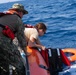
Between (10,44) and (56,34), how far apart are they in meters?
7.31

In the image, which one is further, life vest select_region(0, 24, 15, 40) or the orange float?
the orange float

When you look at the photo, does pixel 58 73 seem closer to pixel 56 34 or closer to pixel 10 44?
pixel 10 44

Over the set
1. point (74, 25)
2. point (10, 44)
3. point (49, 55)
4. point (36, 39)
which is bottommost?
point (74, 25)

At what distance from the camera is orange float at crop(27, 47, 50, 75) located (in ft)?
18.6

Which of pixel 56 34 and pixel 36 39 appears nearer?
pixel 36 39

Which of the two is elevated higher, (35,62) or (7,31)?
(7,31)

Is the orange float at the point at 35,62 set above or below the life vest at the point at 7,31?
below

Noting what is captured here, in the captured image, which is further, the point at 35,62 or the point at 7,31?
the point at 35,62

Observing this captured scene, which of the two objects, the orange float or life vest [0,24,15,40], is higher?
life vest [0,24,15,40]

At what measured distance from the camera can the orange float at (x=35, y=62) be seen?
5.67 metres

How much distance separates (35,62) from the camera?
590 centimetres

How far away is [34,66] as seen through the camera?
227 inches

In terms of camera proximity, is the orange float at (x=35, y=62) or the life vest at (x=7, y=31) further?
the orange float at (x=35, y=62)

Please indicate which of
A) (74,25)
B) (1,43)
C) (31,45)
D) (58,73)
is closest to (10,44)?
(1,43)
